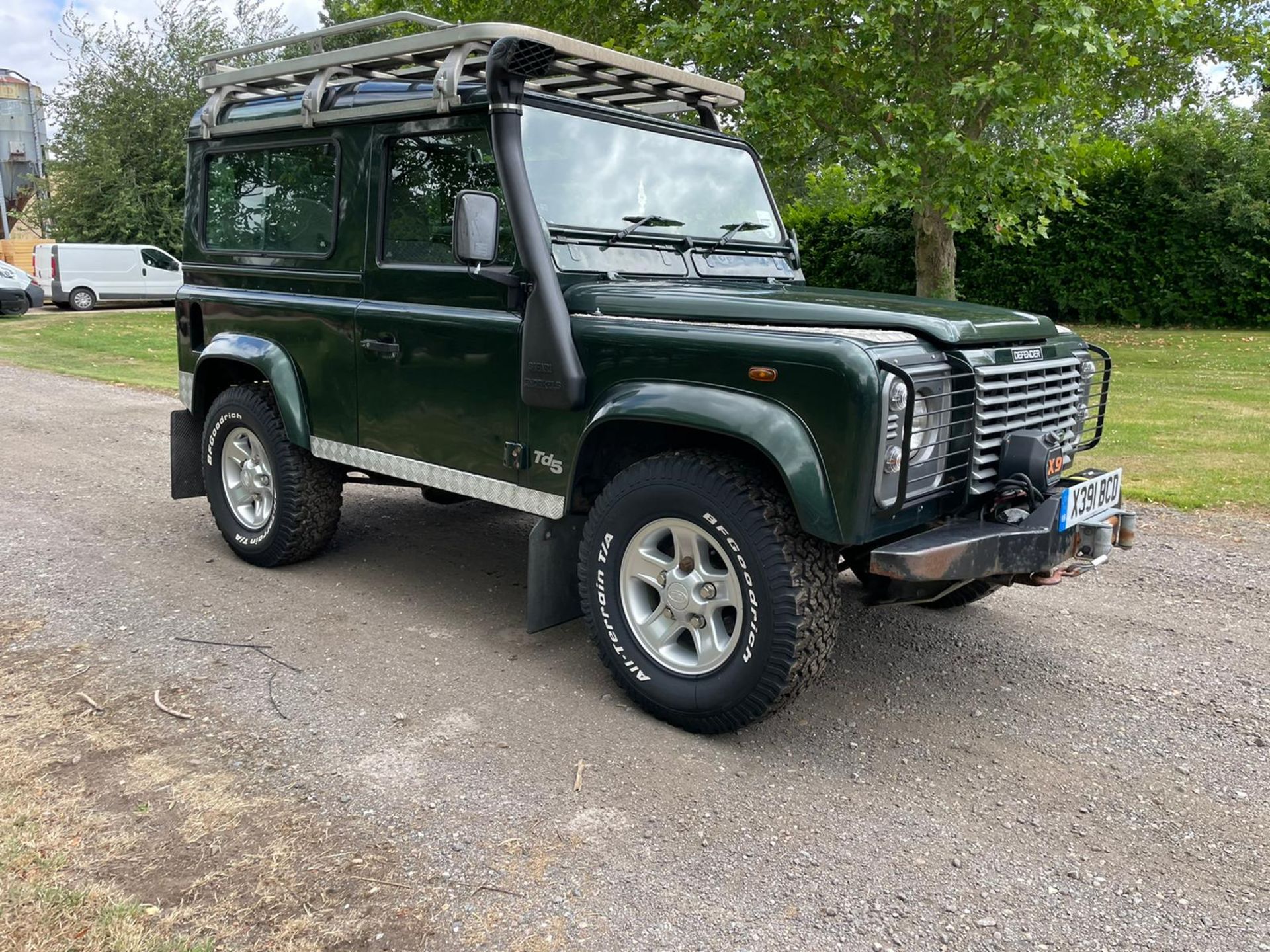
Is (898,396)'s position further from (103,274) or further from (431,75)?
(103,274)

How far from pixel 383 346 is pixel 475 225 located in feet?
3.15

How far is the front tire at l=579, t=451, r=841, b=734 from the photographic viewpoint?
337cm

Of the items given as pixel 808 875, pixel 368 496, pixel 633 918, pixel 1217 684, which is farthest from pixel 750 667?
pixel 368 496

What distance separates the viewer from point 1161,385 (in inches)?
472

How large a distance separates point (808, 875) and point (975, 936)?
0.45 meters

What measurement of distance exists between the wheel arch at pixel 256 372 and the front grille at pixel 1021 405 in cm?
309

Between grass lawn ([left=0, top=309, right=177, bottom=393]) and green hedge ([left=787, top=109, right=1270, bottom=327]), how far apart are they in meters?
12.5

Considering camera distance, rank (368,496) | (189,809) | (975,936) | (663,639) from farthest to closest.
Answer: (368,496), (663,639), (189,809), (975,936)

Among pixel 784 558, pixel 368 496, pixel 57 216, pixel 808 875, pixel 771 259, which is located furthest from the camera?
pixel 57 216

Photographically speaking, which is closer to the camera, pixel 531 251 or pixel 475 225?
pixel 475 225

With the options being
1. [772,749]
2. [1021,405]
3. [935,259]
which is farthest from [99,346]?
[1021,405]

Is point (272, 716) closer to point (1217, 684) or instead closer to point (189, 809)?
point (189, 809)

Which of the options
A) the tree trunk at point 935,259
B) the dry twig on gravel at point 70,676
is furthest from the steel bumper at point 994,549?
the tree trunk at point 935,259

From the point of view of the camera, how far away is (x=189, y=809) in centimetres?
309
